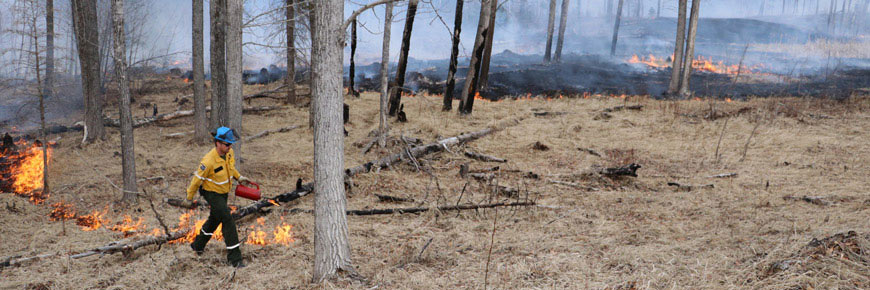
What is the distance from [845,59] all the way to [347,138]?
45453mm

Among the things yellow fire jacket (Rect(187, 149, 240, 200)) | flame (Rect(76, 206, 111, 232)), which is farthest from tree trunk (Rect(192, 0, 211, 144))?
yellow fire jacket (Rect(187, 149, 240, 200))

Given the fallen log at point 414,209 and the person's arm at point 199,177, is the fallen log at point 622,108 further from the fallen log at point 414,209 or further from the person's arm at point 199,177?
the person's arm at point 199,177

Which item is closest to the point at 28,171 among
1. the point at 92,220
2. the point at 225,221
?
the point at 92,220

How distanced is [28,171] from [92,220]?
4035 mm

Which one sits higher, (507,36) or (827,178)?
(507,36)

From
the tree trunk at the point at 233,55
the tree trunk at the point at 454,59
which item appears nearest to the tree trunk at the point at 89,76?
the tree trunk at the point at 233,55

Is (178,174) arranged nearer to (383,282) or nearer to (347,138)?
(347,138)

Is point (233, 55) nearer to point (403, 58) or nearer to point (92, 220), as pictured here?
point (92, 220)

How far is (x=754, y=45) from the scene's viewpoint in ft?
171

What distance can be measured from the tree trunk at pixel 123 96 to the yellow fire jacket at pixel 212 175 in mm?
2057

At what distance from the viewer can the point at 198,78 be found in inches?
504

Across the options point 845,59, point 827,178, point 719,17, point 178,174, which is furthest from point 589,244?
point 719,17

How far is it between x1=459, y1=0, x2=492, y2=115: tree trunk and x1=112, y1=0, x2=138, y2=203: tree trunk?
10.0 meters

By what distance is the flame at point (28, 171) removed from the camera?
8.62m
